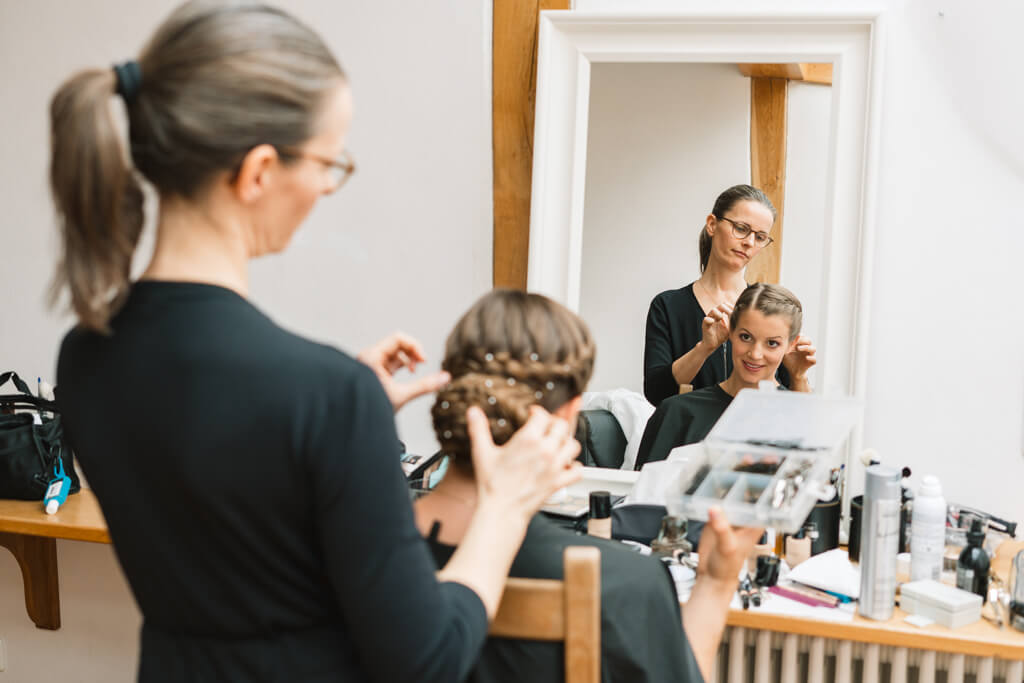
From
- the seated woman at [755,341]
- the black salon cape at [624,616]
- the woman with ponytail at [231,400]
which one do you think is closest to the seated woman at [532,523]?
the black salon cape at [624,616]

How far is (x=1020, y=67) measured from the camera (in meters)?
1.70

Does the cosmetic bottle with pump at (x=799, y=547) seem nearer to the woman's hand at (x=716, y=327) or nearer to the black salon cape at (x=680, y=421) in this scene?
the black salon cape at (x=680, y=421)

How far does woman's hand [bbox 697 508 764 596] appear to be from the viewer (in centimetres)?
100

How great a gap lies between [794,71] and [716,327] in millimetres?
521

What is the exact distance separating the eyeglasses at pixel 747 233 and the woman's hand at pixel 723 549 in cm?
89

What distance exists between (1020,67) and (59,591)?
8.23 ft

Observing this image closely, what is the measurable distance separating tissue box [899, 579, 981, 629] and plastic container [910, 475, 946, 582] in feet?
0.15

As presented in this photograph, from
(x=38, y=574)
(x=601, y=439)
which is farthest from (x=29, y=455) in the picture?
(x=601, y=439)

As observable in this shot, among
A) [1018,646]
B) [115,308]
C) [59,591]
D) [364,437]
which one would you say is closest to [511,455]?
[364,437]

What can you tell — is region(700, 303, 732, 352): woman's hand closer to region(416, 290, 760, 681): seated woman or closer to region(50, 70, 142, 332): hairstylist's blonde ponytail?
region(416, 290, 760, 681): seated woman

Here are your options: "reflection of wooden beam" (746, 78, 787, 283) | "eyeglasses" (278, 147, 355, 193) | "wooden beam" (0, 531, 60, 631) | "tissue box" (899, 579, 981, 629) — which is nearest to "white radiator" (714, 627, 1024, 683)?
"tissue box" (899, 579, 981, 629)

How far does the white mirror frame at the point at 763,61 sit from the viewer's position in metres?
1.73

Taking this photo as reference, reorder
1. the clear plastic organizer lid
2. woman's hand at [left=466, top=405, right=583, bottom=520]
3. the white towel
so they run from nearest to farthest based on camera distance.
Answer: woman's hand at [left=466, top=405, right=583, bottom=520] → the clear plastic organizer lid → the white towel

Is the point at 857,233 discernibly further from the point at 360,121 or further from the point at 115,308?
the point at 115,308
